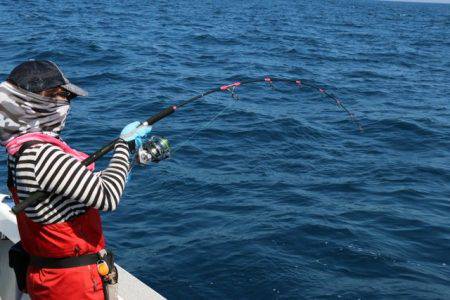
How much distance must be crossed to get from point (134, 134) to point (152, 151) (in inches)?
9.8

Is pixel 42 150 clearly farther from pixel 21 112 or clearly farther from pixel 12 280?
pixel 12 280

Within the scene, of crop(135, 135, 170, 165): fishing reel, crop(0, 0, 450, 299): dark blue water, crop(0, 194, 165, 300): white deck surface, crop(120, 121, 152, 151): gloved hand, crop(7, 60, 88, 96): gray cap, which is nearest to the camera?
crop(7, 60, 88, 96): gray cap

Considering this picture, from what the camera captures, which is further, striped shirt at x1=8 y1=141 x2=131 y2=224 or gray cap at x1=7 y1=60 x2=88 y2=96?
gray cap at x1=7 y1=60 x2=88 y2=96

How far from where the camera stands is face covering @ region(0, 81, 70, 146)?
2.64 metres

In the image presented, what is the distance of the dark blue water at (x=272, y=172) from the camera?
19.1 ft

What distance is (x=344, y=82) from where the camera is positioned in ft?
50.9

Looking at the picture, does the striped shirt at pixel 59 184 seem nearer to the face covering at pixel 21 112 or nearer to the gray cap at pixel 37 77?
the face covering at pixel 21 112

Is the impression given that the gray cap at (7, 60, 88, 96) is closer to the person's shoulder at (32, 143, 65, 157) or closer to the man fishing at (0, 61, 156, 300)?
the man fishing at (0, 61, 156, 300)

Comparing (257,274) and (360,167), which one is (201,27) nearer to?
(360,167)

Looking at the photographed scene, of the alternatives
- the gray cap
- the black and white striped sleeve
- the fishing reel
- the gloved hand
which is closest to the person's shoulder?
the black and white striped sleeve

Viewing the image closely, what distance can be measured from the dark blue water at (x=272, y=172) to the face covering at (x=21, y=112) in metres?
3.10

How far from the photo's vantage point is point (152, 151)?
3461 millimetres

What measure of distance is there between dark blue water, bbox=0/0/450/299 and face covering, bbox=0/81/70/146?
310cm

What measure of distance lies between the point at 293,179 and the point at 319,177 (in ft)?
1.30
